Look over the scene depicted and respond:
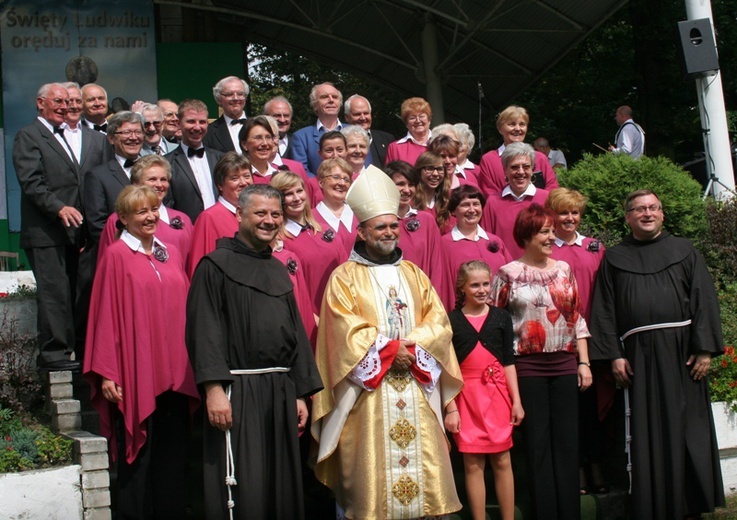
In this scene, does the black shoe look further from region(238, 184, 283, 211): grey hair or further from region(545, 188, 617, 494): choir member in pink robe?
region(545, 188, 617, 494): choir member in pink robe

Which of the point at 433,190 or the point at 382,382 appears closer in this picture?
the point at 382,382

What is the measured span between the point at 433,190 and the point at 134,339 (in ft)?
8.23

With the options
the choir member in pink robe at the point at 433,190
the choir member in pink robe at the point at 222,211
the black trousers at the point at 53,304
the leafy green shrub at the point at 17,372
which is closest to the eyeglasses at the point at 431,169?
the choir member in pink robe at the point at 433,190

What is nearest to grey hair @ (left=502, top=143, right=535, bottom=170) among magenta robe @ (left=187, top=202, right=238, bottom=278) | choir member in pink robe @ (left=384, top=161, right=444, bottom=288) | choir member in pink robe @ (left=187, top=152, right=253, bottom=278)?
choir member in pink robe @ (left=384, top=161, right=444, bottom=288)

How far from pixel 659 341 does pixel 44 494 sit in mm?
3929

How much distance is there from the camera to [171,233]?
23.9 feet

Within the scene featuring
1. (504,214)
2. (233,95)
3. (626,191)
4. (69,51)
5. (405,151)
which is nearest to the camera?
(504,214)

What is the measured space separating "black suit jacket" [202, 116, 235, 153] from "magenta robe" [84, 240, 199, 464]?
255cm

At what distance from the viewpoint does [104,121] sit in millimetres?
8969

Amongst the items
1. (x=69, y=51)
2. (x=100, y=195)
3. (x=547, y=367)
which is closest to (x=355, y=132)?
(x=100, y=195)

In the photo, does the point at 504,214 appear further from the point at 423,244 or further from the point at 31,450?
the point at 31,450

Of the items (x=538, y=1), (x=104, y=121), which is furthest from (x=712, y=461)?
(x=538, y=1)

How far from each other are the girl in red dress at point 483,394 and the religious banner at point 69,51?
1033cm

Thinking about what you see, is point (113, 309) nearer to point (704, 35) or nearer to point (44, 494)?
point (44, 494)
